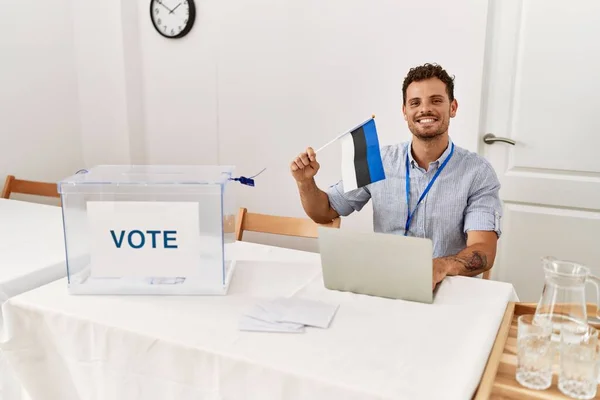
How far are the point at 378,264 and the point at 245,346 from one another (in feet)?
1.21

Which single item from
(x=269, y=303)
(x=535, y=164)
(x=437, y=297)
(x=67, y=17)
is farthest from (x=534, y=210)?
(x=67, y=17)

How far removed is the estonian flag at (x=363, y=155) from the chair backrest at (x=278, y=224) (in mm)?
483

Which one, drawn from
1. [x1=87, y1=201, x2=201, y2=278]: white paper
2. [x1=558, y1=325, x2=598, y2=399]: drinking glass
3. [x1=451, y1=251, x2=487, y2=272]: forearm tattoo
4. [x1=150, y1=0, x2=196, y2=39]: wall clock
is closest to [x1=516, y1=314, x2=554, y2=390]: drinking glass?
[x1=558, y1=325, x2=598, y2=399]: drinking glass

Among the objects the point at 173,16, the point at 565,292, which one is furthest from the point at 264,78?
the point at 565,292

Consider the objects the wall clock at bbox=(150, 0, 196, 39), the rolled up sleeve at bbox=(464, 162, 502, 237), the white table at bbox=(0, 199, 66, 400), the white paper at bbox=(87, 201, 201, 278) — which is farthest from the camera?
the wall clock at bbox=(150, 0, 196, 39)

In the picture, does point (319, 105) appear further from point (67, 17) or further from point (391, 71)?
point (67, 17)

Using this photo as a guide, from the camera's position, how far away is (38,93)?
3.00m

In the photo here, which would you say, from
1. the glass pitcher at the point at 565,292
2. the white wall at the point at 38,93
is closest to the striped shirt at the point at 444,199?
the glass pitcher at the point at 565,292

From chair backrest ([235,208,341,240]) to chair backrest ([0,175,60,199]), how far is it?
1153 millimetres

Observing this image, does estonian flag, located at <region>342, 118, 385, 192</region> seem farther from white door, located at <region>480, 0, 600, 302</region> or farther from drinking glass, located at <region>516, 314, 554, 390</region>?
white door, located at <region>480, 0, 600, 302</region>

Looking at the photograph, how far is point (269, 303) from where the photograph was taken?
121 centimetres

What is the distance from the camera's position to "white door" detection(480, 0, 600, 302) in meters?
2.20

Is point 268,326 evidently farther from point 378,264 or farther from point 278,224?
point 278,224

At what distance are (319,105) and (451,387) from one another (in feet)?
6.63
